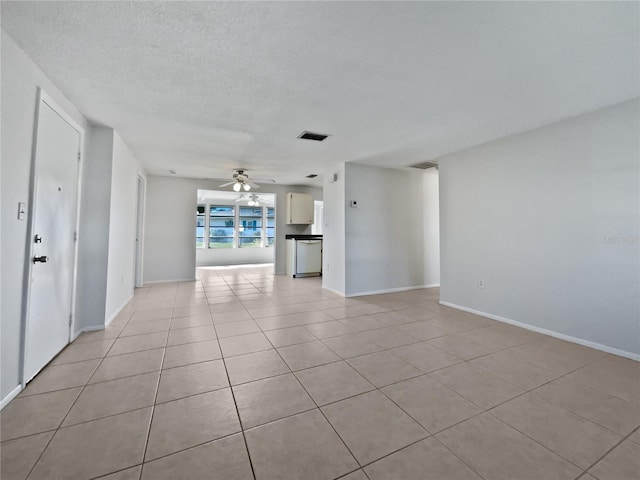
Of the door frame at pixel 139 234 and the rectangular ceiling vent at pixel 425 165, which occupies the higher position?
the rectangular ceiling vent at pixel 425 165

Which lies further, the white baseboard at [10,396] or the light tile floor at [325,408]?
the white baseboard at [10,396]

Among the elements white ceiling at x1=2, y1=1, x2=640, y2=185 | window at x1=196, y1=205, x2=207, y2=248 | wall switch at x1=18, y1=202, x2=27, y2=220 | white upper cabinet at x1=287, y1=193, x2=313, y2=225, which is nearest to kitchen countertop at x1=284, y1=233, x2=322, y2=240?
white upper cabinet at x1=287, y1=193, x2=313, y2=225

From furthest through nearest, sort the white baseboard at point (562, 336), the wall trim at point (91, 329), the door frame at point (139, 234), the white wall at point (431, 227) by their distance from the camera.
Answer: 1. the white wall at point (431, 227)
2. the door frame at point (139, 234)
3. the wall trim at point (91, 329)
4. the white baseboard at point (562, 336)

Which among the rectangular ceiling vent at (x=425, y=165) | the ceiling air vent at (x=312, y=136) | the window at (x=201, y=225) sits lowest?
the window at (x=201, y=225)

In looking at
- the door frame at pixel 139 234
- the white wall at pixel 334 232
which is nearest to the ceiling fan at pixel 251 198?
the door frame at pixel 139 234

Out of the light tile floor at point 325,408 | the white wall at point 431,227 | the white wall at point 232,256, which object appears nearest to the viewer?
the light tile floor at point 325,408

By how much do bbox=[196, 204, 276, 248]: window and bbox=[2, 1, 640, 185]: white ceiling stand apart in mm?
6482

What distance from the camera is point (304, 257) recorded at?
22.8ft

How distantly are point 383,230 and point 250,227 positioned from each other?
6.35 meters

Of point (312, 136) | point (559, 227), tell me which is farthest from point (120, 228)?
point (559, 227)

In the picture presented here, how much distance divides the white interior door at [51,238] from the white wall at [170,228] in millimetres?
3353

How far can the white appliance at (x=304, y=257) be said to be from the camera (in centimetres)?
686

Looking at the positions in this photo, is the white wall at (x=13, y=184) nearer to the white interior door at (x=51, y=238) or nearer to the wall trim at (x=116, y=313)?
the white interior door at (x=51, y=238)

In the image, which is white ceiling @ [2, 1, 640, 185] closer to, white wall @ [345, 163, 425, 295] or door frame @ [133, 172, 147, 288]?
white wall @ [345, 163, 425, 295]
